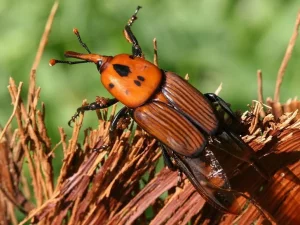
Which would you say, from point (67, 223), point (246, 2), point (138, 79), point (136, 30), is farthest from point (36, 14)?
point (67, 223)

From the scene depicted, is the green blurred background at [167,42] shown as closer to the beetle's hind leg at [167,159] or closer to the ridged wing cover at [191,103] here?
the ridged wing cover at [191,103]

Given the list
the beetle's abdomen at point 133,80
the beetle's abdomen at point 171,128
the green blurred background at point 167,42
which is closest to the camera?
the beetle's abdomen at point 171,128

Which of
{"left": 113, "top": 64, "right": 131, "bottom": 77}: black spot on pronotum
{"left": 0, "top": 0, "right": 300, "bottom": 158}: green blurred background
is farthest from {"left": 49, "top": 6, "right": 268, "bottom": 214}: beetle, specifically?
{"left": 0, "top": 0, "right": 300, "bottom": 158}: green blurred background

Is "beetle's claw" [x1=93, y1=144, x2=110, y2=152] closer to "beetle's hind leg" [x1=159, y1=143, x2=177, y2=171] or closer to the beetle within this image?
the beetle

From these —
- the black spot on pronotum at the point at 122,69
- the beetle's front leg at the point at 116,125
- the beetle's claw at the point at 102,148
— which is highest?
the black spot on pronotum at the point at 122,69

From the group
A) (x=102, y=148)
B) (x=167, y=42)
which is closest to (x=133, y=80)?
(x=102, y=148)

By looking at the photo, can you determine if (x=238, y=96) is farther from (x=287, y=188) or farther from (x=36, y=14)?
(x=287, y=188)

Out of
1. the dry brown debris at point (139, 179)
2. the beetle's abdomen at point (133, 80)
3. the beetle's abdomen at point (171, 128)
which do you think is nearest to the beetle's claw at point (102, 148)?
the dry brown debris at point (139, 179)
